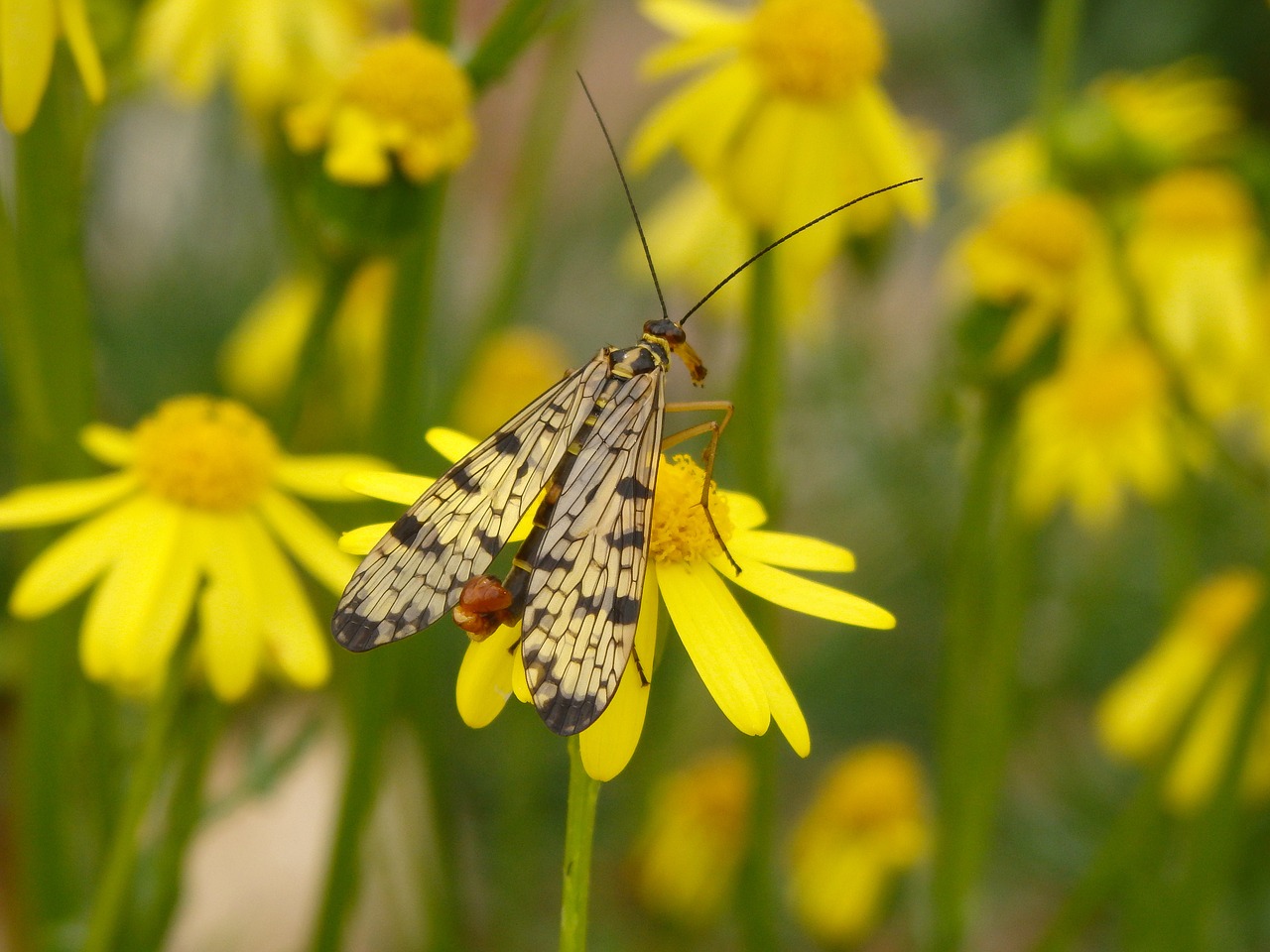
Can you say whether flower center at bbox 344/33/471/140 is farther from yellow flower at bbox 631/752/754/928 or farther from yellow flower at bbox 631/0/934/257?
yellow flower at bbox 631/752/754/928

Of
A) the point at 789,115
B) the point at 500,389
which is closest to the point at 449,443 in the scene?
the point at 789,115

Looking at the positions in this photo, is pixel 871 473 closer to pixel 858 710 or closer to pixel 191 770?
pixel 858 710

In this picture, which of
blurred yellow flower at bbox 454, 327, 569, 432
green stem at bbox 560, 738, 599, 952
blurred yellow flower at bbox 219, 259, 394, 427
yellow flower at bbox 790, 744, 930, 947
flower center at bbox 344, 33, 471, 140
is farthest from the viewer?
blurred yellow flower at bbox 454, 327, 569, 432

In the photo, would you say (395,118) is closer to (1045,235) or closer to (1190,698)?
(1045,235)

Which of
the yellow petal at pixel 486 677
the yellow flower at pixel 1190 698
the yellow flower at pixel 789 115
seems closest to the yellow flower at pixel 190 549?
the yellow petal at pixel 486 677

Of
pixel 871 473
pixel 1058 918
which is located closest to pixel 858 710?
pixel 871 473

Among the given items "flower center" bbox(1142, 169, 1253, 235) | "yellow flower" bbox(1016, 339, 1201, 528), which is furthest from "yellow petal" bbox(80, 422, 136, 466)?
"flower center" bbox(1142, 169, 1253, 235)
